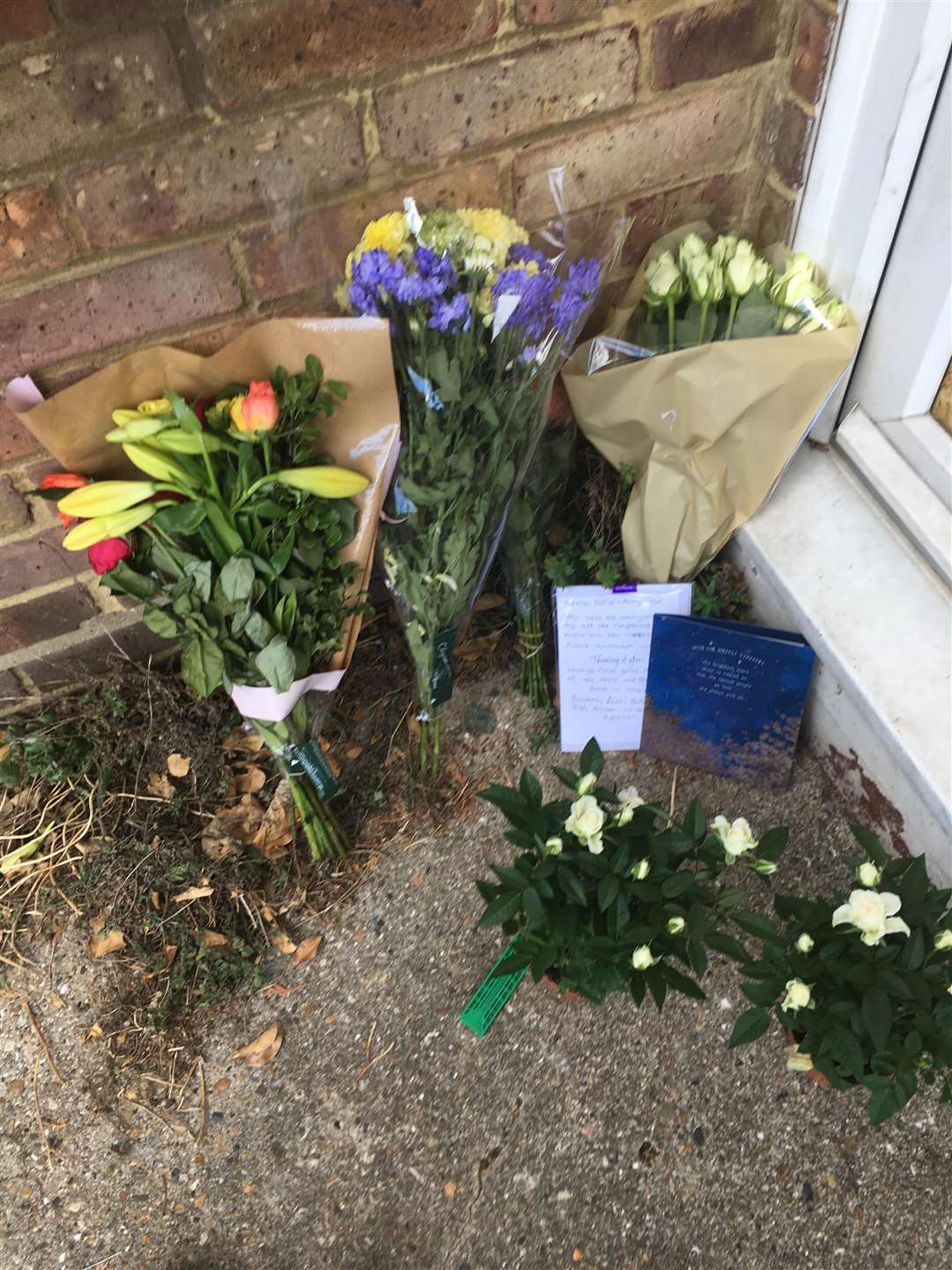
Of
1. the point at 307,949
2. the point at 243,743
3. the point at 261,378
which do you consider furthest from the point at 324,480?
the point at 307,949

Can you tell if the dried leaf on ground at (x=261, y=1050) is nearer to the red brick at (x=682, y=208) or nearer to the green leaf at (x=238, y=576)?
the green leaf at (x=238, y=576)

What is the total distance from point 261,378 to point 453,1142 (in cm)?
106

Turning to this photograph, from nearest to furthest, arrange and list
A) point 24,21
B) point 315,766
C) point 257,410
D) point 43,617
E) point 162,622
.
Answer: point 24,21
point 257,410
point 162,622
point 315,766
point 43,617

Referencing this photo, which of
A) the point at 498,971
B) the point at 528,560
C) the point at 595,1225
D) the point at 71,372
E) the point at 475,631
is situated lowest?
the point at 595,1225

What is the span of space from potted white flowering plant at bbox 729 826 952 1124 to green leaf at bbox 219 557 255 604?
29.1 inches

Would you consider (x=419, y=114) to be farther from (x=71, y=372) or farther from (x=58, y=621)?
(x=58, y=621)

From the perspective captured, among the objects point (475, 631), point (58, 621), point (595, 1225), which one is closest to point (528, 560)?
point (475, 631)

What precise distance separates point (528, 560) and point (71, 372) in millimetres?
705

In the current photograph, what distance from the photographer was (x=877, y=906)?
3.31ft

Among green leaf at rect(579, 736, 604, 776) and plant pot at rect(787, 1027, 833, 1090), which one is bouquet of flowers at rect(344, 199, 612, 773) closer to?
green leaf at rect(579, 736, 604, 776)

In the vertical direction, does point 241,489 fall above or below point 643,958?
above

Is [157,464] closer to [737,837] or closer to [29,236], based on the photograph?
[29,236]

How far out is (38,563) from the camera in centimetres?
143

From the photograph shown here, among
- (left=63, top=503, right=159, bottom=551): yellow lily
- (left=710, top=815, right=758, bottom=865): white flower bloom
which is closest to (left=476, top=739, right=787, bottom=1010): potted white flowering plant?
(left=710, top=815, right=758, bottom=865): white flower bloom
